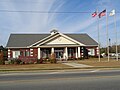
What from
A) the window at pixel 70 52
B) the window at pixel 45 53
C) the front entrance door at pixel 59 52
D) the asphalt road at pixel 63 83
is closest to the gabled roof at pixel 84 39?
the window at pixel 70 52

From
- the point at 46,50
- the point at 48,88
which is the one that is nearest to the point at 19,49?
the point at 46,50

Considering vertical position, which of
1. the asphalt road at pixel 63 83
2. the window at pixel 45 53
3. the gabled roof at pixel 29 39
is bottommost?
the asphalt road at pixel 63 83

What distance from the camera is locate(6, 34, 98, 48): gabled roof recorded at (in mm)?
52000

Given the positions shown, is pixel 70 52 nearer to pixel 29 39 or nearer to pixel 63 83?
pixel 29 39

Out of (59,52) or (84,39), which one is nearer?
(59,52)


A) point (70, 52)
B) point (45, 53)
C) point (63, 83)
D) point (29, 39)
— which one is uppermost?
point (29, 39)

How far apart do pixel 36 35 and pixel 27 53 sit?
751 cm

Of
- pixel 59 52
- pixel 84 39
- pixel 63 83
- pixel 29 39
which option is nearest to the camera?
pixel 63 83

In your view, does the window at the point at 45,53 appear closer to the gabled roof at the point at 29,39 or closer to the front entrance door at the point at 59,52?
the front entrance door at the point at 59,52

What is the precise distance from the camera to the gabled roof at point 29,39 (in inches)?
2047

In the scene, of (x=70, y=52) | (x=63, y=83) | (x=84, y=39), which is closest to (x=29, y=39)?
(x=70, y=52)

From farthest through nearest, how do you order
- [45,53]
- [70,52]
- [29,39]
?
1. [29,39]
2. [70,52]
3. [45,53]

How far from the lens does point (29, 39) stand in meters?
54.9

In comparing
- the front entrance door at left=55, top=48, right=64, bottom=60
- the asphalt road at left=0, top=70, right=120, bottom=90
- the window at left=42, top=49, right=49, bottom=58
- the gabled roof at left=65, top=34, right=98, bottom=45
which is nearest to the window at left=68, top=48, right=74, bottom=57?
the front entrance door at left=55, top=48, right=64, bottom=60
